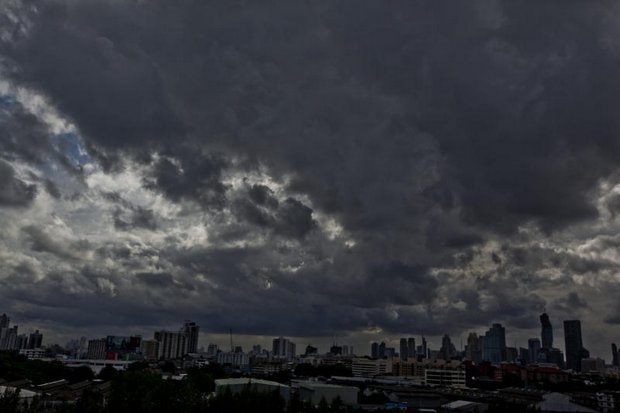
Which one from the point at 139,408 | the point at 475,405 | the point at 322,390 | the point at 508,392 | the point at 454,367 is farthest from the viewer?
the point at 454,367

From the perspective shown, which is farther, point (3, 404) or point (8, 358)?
point (8, 358)

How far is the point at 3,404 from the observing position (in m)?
44.4

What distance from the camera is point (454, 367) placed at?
160500 mm

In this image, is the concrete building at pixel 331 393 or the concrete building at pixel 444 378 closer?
the concrete building at pixel 331 393

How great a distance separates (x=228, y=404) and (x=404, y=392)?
2311 inches

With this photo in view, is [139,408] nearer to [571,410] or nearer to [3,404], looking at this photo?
[3,404]

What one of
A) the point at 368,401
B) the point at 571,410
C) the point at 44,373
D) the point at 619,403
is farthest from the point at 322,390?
the point at 44,373

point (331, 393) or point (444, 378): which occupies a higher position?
point (331, 393)

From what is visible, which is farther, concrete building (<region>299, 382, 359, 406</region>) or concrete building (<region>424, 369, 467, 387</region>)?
concrete building (<region>424, 369, 467, 387</region>)

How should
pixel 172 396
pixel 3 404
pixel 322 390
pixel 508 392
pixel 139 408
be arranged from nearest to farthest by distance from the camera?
pixel 3 404
pixel 139 408
pixel 172 396
pixel 322 390
pixel 508 392

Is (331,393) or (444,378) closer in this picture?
(331,393)

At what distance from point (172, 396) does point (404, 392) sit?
218 feet

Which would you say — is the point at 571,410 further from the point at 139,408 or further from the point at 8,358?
the point at 8,358

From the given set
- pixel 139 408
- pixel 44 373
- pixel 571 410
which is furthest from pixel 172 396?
pixel 44 373
